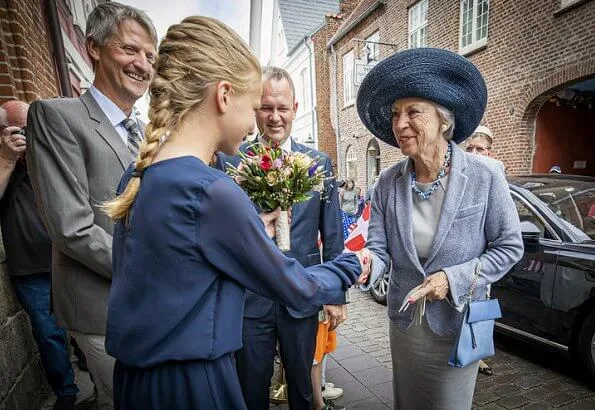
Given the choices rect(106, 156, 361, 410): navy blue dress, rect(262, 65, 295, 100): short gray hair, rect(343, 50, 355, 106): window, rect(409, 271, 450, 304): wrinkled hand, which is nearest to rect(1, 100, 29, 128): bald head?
rect(262, 65, 295, 100): short gray hair

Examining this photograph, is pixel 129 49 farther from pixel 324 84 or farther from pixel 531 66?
pixel 324 84

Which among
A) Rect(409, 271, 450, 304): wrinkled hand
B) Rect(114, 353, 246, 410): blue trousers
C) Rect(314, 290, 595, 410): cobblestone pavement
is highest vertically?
Rect(409, 271, 450, 304): wrinkled hand

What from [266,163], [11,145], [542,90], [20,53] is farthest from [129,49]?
[542,90]

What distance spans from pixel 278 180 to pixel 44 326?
239 centimetres

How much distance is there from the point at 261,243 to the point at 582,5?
31.0ft

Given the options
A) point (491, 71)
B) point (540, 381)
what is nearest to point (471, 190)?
point (540, 381)

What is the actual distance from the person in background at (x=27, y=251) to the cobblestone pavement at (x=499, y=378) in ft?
7.59

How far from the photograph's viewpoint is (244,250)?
0.99 m

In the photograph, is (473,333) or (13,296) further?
(13,296)

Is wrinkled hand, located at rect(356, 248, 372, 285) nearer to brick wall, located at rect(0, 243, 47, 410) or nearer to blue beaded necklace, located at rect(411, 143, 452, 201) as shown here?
blue beaded necklace, located at rect(411, 143, 452, 201)

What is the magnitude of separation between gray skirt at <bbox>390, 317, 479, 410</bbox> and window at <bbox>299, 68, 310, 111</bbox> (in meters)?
19.7

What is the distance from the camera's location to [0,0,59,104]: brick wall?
9.46 feet

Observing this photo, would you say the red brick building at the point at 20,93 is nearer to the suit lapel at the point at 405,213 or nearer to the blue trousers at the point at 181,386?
the blue trousers at the point at 181,386

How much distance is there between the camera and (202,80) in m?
1.06
